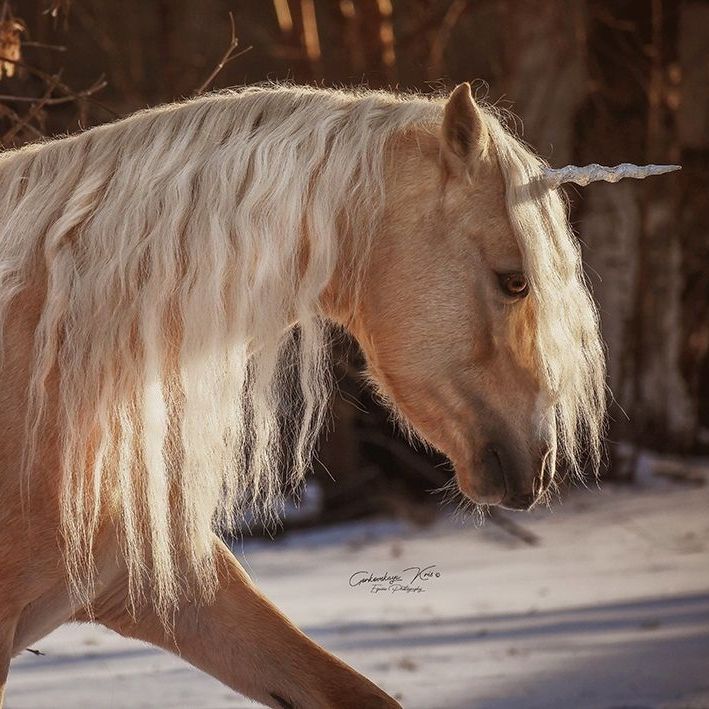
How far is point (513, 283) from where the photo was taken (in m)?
2.21

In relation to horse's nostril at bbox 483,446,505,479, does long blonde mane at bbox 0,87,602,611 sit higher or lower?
higher

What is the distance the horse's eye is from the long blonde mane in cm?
4

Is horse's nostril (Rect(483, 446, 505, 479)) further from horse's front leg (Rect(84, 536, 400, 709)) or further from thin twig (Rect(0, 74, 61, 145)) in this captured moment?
thin twig (Rect(0, 74, 61, 145))

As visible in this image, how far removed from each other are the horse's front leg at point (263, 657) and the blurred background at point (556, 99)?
4.21 metres

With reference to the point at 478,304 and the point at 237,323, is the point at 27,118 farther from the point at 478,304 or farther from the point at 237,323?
the point at 478,304

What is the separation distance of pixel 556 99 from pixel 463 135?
5.36 m

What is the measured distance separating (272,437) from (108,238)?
53 cm

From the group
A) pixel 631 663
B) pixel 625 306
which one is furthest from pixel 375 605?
pixel 625 306

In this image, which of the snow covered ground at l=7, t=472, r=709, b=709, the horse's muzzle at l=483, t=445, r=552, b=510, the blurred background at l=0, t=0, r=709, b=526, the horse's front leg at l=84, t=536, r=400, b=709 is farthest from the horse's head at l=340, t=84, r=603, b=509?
the blurred background at l=0, t=0, r=709, b=526

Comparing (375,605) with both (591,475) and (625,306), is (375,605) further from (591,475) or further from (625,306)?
(625,306)

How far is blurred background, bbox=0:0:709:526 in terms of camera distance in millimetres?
6719

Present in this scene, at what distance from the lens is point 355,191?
2256 millimetres

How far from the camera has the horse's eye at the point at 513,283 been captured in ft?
7.25

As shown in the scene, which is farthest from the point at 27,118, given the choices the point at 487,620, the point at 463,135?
the point at 487,620
